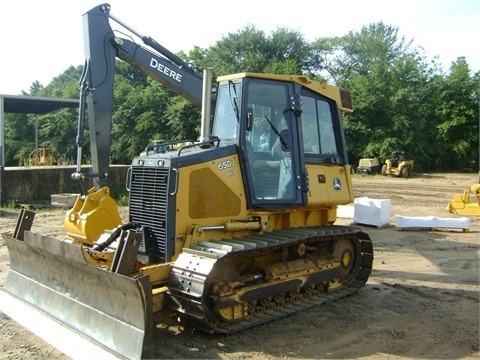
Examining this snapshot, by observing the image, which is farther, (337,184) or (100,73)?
(100,73)

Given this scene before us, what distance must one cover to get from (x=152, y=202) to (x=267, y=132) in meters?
1.57

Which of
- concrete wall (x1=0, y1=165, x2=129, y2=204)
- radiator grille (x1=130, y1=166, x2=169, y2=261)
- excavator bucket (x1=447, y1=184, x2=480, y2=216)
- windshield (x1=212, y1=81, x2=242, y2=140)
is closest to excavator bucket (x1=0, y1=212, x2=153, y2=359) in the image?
radiator grille (x1=130, y1=166, x2=169, y2=261)

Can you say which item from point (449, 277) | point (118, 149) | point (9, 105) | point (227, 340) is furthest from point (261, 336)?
point (118, 149)

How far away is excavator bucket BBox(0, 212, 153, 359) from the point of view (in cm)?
442

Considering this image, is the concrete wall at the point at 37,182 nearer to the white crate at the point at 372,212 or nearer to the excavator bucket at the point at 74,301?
the white crate at the point at 372,212

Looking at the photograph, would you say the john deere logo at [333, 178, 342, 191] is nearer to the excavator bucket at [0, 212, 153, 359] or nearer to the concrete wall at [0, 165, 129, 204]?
the excavator bucket at [0, 212, 153, 359]

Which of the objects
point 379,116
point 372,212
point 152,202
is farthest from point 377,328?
point 379,116

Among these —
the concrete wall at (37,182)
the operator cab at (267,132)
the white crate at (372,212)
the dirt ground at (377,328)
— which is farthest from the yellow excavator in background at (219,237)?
the concrete wall at (37,182)

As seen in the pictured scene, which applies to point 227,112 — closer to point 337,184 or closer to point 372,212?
point 337,184

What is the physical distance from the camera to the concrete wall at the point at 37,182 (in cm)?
1534

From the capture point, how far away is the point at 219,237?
5629mm

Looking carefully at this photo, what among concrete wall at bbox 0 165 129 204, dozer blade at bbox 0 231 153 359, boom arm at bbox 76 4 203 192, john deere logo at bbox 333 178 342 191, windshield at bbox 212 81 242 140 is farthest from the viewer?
concrete wall at bbox 0 165 129 204

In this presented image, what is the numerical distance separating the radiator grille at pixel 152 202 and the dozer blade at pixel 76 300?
807 mm

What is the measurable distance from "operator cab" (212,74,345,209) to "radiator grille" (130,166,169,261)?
952 mm
